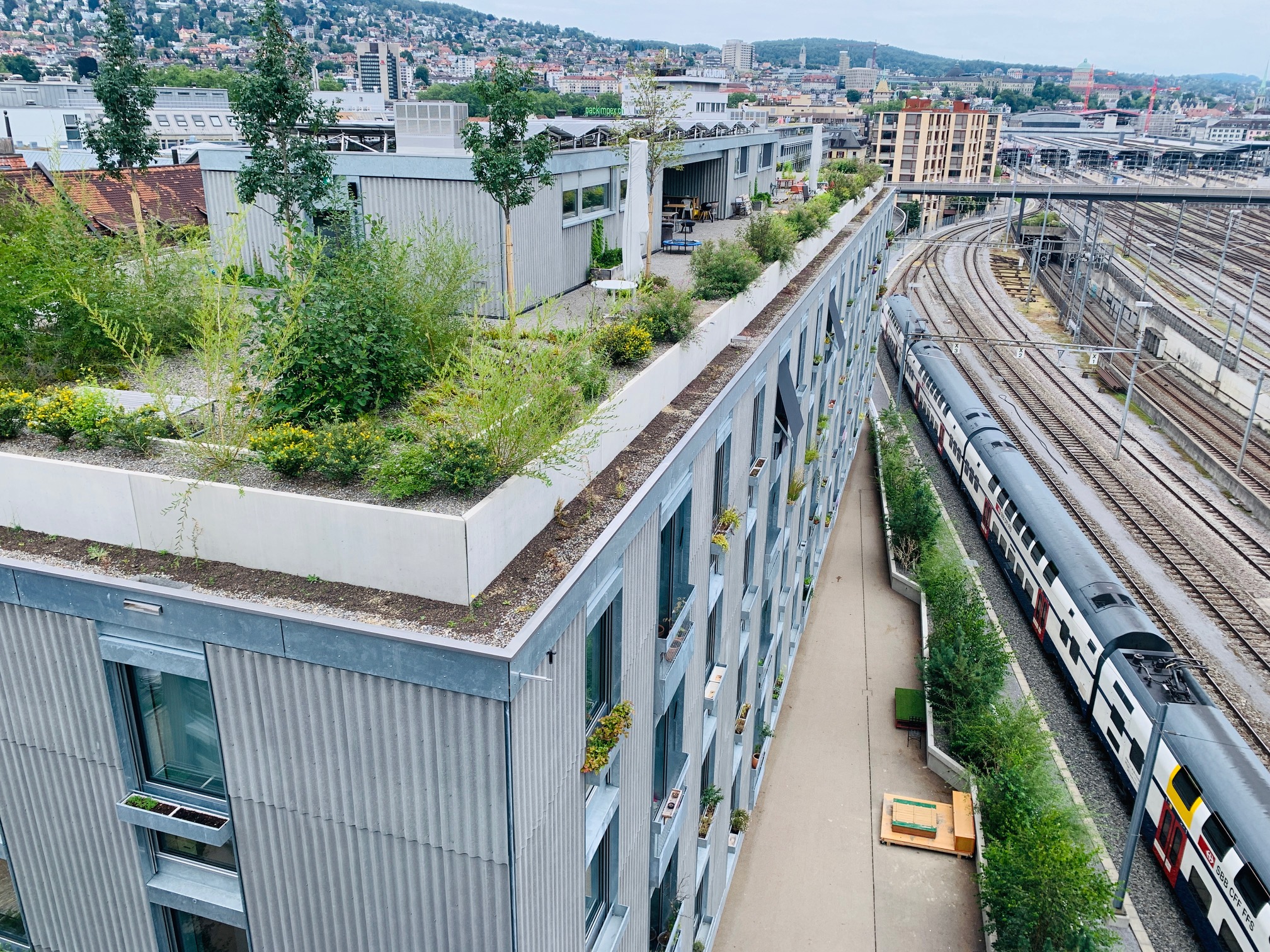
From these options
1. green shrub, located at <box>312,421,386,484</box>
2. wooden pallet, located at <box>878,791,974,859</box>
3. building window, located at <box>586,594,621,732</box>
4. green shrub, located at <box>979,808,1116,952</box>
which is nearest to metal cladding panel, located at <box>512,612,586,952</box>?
building window, located at <box>586,594,621,732</box>

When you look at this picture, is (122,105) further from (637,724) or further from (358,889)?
(358,889)

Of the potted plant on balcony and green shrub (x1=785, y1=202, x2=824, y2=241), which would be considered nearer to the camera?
the potted plant on balcony

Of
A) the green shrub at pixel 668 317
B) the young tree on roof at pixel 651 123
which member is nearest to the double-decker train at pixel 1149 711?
the green shrub at pixel 668 317

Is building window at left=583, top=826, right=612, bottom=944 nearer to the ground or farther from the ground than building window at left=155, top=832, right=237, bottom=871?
nearer to the ground

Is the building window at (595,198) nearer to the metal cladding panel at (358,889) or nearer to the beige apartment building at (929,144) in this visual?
the metal cladding panel at (358,889)

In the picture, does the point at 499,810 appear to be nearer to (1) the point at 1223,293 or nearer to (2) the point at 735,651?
(2) the point at 735,651

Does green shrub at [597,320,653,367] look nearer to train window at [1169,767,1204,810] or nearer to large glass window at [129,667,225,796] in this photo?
large glass window at [129,667,225,796]

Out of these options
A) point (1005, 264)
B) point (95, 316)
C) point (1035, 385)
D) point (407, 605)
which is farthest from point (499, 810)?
point (1005, 264)

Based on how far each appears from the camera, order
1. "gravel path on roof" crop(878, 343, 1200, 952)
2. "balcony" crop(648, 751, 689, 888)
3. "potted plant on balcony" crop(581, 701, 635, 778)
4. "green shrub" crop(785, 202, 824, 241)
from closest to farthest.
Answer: "potted plant on balcony" crop(581, 701, 635, 778) → "balcony" crop(648, 751, 689, 888) → "gravel path on roof" crop(878, 343, 1200, 952) → "green shrub" crop(785, 202, 824, 241)
